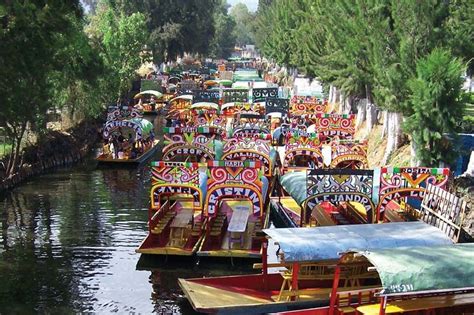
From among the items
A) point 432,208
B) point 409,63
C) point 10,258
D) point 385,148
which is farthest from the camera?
point 385,148

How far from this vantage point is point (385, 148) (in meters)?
40.4

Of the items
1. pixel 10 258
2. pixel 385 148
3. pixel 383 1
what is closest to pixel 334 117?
pixel 385 148

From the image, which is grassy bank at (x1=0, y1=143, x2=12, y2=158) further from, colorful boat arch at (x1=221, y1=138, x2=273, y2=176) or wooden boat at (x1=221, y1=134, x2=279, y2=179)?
colorful boat arch at (x1=221, y1=138, x2=273, y2=176)

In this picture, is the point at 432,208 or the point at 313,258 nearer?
the point at 313,258

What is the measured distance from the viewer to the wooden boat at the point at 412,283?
1561cm

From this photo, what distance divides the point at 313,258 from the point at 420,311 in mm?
3169

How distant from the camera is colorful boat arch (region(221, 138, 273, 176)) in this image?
3481 centimetres

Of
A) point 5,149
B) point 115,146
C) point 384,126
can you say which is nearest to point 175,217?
point 5,149

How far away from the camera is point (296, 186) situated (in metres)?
26.9

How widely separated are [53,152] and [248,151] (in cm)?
1572

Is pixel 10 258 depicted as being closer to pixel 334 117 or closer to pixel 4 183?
pixel 4 183

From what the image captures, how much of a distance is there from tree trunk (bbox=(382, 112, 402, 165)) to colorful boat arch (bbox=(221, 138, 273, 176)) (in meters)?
7.18

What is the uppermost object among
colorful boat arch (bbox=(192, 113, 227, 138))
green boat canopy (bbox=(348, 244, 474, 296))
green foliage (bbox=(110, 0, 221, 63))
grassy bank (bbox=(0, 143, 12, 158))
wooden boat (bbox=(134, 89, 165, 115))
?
green foliage (bbox=(110, 0, 221, 63))

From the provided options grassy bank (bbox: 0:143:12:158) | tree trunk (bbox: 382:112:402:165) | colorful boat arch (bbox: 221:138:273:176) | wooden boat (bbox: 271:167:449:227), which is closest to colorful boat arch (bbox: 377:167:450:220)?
wooden boat (bbox: 271:167:449:227)
